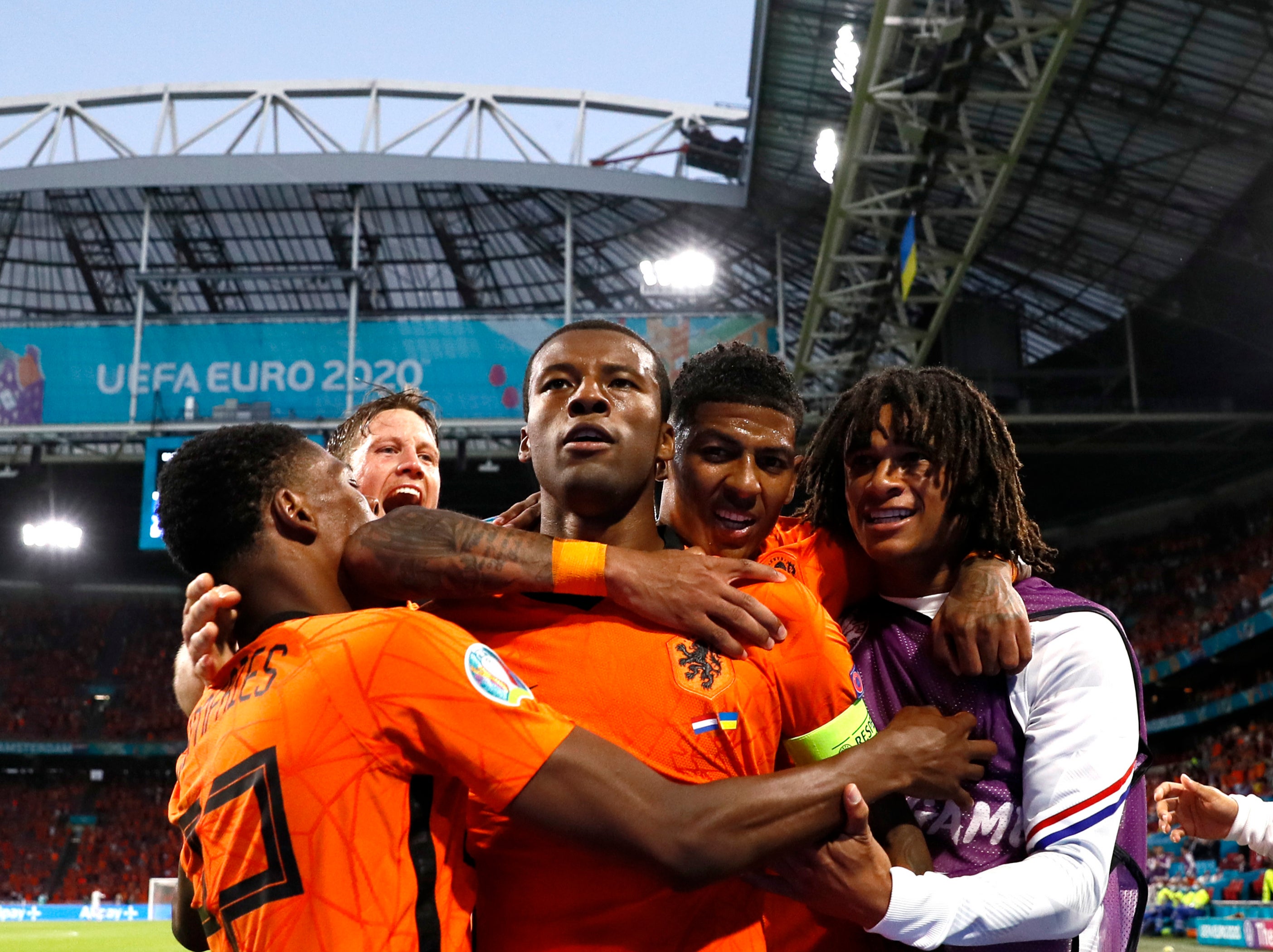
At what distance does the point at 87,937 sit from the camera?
2031 centimetres

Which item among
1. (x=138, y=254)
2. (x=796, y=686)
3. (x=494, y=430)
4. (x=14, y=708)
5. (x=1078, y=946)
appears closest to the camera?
(x=796, y=686)

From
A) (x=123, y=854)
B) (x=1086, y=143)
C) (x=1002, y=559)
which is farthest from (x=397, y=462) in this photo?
(x=123, y=854)

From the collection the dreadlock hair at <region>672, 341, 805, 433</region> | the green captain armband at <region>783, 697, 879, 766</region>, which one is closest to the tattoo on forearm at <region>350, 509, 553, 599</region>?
the green captain armband at <region>783, 697, 879, 766</region>

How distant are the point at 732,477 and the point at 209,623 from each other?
5.02 ft

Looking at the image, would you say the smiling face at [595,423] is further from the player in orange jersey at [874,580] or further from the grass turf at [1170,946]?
the grass turf at [1170,946]

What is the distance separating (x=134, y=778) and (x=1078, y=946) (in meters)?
36.0

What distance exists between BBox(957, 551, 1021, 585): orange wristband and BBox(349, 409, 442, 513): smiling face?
2424 millimetres

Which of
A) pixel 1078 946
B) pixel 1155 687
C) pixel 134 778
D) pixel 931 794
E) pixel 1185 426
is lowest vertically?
pixel 134 778

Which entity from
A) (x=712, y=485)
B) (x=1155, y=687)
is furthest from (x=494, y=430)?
(x=712, y=485)

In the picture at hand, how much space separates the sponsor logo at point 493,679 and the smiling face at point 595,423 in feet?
1.87

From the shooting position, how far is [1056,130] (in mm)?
17281

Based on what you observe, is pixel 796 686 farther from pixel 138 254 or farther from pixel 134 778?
pixel 134 778

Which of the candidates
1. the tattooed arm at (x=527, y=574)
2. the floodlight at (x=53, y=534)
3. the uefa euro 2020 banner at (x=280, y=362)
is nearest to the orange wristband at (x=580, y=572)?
the tattooed arm at (x=527, y=574)

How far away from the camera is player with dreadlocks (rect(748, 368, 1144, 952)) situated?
2.45m
